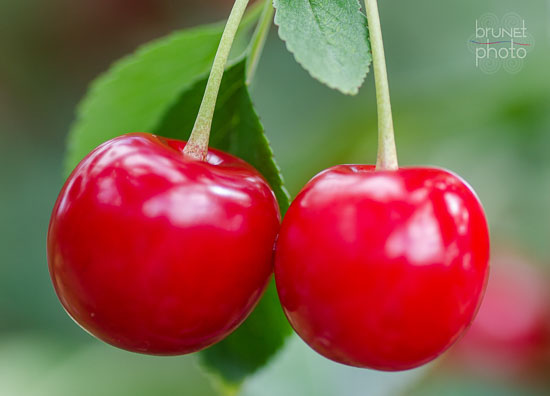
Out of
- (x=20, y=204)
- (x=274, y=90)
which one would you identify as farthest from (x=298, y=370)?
(x=20, y=204)

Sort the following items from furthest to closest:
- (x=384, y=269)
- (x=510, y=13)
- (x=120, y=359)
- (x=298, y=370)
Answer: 1. (x=510, y=13)
2. (x=120, y=359)
3. (x=298, y=370)
4. (x=384, y=269)

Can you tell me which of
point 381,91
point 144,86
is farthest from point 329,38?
point 144,86

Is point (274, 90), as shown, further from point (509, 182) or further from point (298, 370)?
point (298, 370)

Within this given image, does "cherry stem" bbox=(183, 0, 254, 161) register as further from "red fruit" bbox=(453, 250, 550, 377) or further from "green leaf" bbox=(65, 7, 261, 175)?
"red fruit" bbox=(453, 250, 550, 377)

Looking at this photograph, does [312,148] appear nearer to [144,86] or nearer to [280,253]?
[144,86]

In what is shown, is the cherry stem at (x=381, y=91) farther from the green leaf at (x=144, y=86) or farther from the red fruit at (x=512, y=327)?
the red fruit at (x=512, y=327)

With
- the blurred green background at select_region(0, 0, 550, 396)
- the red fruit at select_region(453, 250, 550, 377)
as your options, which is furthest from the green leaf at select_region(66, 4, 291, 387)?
the red fruit at select_region(453, 250, 550, 377)

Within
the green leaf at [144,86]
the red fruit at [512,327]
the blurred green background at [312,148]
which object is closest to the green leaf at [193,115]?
the green leaf at [144,86]
